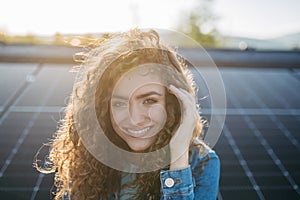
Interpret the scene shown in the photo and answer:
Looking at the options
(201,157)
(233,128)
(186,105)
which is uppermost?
(186,105)

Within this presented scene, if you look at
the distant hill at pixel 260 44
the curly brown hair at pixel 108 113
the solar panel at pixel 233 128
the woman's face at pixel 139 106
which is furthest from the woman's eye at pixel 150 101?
the distant hill at pixel 260 44

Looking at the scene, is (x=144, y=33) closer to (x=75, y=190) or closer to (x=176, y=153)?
(x=176, y=153)

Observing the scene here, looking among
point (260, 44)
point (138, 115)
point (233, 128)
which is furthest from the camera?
point (260, 44)

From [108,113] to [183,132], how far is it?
533 mm

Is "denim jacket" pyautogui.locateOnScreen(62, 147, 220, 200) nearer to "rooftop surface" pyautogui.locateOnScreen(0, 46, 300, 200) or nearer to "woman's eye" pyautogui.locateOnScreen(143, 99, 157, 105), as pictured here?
"woman's eye" pyautogui.locateOnScreen(143, 99, 157, 105)

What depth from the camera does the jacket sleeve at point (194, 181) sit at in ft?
7.69

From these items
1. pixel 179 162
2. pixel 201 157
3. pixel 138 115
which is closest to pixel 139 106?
pixel 138 115

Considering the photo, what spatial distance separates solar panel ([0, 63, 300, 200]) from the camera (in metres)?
3.37

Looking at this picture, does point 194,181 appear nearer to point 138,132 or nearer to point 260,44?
point 138,132

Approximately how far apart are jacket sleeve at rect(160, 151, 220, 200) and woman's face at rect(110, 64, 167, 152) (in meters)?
0.26

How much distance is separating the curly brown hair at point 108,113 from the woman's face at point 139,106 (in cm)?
5

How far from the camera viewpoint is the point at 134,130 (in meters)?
2.30

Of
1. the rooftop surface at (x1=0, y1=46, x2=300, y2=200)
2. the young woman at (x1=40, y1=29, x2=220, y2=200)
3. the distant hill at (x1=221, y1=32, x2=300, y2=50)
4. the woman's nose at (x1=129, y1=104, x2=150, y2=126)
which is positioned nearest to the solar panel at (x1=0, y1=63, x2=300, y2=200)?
the rooftop surface at (x1=0, y1=46, x2=300, y2=200)

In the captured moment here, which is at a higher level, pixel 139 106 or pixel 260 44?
pixel 139 106
